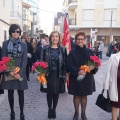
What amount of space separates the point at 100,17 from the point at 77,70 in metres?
28.9

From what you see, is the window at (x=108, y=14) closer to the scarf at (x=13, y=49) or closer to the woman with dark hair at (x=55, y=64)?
the woman with dark hair at (x=55, y=64)

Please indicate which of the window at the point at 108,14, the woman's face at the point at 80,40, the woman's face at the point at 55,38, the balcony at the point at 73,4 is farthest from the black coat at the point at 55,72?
the balcony at the point at 73,4

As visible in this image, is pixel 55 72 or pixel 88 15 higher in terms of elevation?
pixel 88 15

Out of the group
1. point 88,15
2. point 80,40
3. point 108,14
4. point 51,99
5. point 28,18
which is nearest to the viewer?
point 80,40

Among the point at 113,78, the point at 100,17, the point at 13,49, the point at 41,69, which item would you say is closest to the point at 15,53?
the point at 13,49

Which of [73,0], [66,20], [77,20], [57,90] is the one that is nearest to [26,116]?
[57,90]

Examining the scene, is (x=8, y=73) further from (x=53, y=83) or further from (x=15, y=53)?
(x=53, y=83)

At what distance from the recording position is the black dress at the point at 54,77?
13.9 ft

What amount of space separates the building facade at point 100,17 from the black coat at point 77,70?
1093 inches

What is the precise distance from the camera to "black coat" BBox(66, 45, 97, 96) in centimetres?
404

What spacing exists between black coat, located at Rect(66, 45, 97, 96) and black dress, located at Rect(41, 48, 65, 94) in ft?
0.88

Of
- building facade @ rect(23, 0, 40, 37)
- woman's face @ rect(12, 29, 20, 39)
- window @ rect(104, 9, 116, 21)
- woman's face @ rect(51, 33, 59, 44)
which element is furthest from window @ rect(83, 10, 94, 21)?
woman's face @ rect(12, 29, 20, 39)

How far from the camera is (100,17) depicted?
3155 centimetres

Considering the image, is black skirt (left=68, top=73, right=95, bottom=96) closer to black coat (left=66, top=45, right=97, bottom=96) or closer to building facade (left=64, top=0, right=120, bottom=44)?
black coat (left=66, top=45, right=97, bottom=96)
